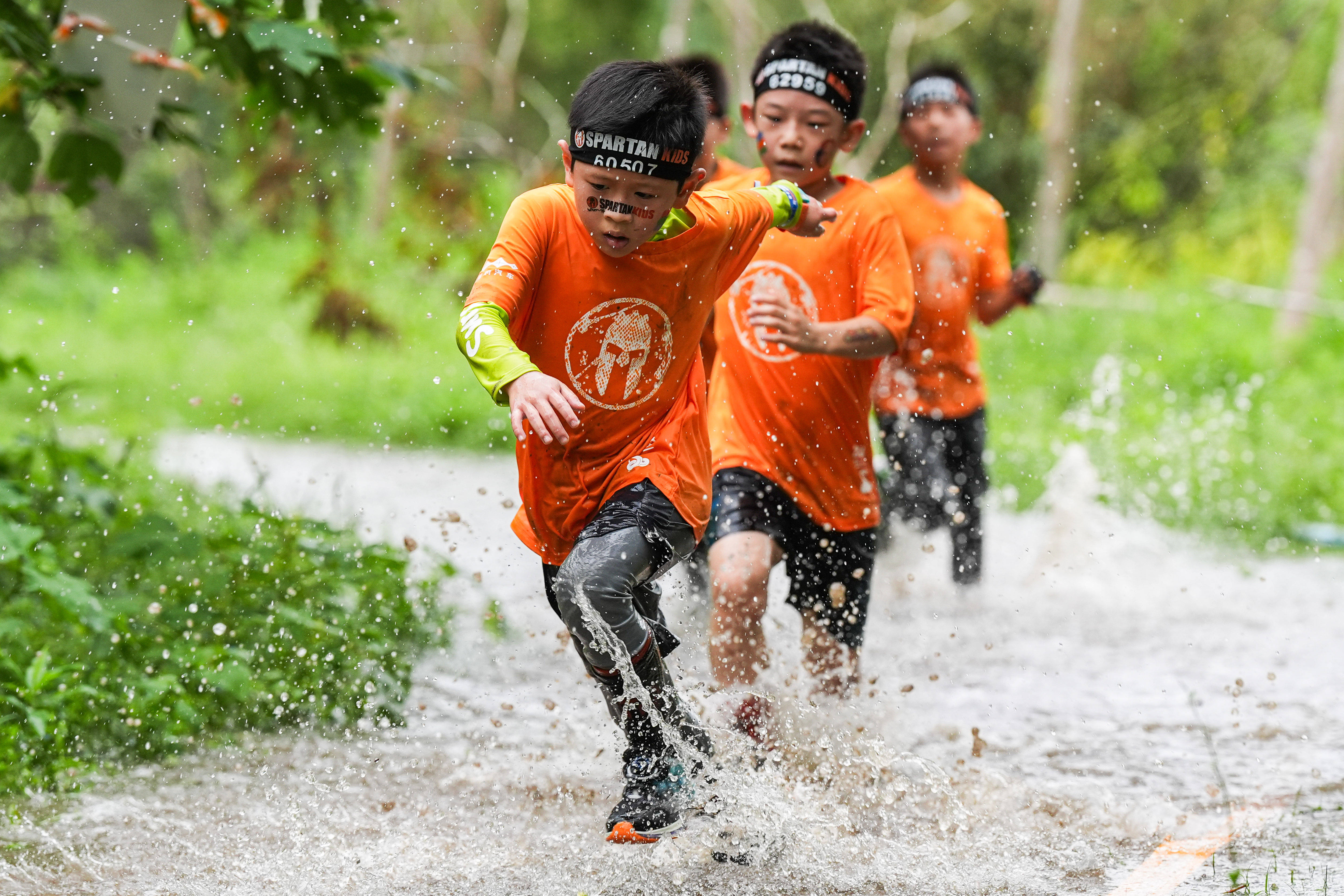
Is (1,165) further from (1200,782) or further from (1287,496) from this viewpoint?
(1287,496)

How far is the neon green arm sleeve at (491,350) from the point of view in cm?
292

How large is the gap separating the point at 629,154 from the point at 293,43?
5.38 ft

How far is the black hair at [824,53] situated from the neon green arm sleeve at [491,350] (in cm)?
161

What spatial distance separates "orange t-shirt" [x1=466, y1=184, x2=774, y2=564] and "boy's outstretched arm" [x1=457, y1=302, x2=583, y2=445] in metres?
0.14

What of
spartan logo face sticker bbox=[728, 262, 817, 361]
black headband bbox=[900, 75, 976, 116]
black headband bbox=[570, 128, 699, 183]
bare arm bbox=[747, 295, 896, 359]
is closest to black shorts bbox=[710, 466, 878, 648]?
spartan logo face sticker bbox=[728, 262, 817, 361]

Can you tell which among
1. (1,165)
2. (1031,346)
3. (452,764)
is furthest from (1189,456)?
(1,165)

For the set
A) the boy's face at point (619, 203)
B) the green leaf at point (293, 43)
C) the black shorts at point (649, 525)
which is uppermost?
the green leaf at point (293, 43)

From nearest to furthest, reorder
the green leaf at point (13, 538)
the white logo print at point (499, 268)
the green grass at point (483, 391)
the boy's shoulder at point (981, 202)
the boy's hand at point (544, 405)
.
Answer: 1. the boy's hand at point (544, 405)
2. the white logo print at point (499, 268)
3. the green leaf at point (13, 538)
4. the boy's shoulder at point (981, 202)
5. the green grass at point (483, 391)

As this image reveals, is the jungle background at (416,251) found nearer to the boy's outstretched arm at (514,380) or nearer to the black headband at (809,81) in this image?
the black headband at (809,81)

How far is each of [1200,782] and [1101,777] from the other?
0.26 metres

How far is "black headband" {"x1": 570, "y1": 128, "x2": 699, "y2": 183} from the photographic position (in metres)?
3.16

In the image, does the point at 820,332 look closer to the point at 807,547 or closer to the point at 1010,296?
the point at 807,547

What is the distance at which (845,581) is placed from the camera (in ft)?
14.0

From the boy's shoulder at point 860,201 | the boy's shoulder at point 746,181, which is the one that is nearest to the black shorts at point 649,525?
the boy's shoulder at point 746,181
